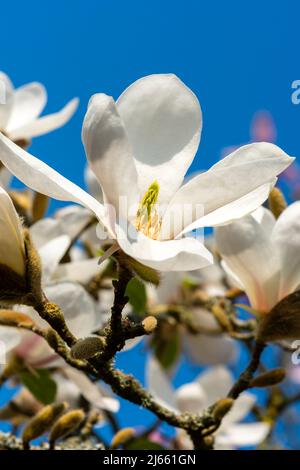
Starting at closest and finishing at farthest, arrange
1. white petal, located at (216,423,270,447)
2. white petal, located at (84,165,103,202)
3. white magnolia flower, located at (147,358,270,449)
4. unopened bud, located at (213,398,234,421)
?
unopened bud, located at (213,398,234,421), white magnolia flower, located at (147,358,270,449), white petal, located at (216,423,270,447), white petal, located at (84,165,103,202)

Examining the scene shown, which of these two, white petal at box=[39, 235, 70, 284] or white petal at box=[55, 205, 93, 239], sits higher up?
white petal at box=[55, 205, 93, 239]

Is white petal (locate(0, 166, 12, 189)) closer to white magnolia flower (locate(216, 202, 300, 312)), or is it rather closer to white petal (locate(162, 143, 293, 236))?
white magnolia flower (locate(216, 202, 300, 312))

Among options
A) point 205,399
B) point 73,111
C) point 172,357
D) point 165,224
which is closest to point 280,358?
point 172,357

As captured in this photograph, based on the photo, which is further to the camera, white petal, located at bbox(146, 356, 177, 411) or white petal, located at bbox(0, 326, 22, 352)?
white petal, located at bbox(146, 356, 177, 411)

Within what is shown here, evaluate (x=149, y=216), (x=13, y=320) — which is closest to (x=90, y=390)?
(x=13, y=320)

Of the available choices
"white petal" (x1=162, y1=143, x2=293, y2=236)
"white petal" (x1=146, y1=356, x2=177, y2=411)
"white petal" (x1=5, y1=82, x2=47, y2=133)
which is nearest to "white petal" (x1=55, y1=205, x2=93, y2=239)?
"white petal" (x1=5, y1=82, x2=47, y2=133)

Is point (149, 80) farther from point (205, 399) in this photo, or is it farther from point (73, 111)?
point (205, 399)
